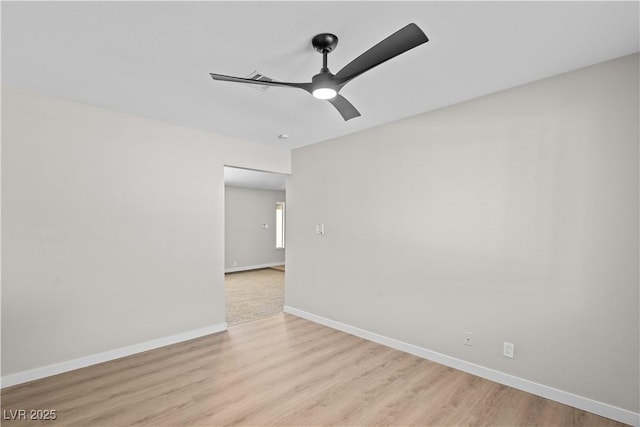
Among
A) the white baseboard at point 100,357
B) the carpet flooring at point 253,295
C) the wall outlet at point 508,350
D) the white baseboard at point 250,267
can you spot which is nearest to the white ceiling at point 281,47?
the wall outlet at point 508,350

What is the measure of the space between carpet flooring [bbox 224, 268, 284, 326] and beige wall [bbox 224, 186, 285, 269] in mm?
482

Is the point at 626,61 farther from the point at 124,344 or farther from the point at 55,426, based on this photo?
the point at 124,344

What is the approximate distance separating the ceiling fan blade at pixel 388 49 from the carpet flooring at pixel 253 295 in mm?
3503

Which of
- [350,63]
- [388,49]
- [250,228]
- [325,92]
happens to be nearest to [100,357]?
[325,92]

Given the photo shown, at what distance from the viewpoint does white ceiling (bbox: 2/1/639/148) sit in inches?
61.9

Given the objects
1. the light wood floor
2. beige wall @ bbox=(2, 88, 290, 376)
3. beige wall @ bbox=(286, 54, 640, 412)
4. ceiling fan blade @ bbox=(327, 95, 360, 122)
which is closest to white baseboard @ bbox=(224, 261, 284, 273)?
beige wall @ bbox=(2, 88, 290, 376)

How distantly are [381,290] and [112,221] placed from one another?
296 cm

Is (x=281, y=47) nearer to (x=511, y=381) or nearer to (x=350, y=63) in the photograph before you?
(x=350, y=63)

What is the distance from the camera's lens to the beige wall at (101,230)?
2506mm

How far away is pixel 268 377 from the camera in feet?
8.52

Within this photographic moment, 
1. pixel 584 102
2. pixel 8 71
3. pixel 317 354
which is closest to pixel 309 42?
pixel 584 102

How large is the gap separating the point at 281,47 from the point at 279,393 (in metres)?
2.55

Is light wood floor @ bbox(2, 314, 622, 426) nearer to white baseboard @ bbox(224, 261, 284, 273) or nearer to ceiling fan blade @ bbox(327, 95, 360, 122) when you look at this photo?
ceiling fan blade @ bbox(327, 95, 360, 122)

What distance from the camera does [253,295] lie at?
17.6 ft
